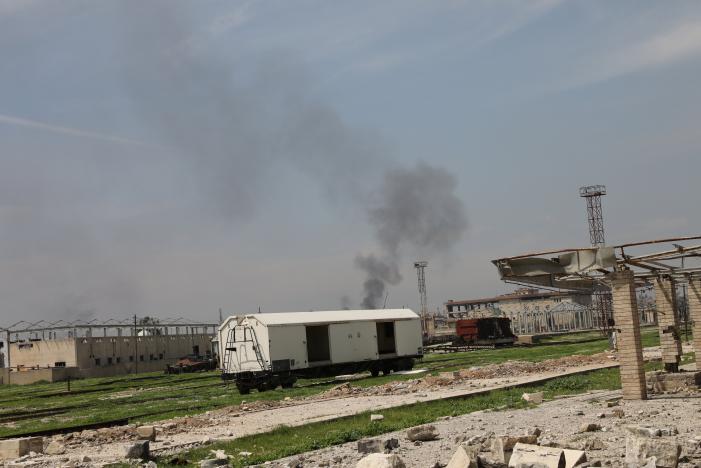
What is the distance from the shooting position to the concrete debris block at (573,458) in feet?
30.7

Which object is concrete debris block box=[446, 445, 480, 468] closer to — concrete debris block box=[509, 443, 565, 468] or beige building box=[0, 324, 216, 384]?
concrete debris block box=[509, 443, 565, 468]

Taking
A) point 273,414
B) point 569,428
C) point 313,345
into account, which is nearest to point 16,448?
point 273,414

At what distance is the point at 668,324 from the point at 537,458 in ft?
46.8

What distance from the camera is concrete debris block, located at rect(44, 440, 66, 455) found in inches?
619

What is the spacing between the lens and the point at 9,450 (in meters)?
15.2

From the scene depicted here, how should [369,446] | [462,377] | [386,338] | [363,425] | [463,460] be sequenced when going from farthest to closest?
1. [386,338]
2. [462,377]
3. [363,425]
4. [369,446]
5. [463,460]

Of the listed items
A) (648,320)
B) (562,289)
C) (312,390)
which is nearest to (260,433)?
(562,289)

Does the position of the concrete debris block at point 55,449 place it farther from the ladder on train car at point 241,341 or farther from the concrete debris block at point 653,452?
the ladder on train car at point 241,341

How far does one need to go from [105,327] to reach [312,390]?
44683 millimetres

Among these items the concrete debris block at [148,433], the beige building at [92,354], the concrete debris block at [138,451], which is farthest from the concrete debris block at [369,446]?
the beige building at [92,354]

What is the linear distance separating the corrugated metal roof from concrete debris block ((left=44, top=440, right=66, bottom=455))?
15.8 metres

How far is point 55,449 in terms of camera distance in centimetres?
1593

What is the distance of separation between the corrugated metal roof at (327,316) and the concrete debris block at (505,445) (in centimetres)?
2168

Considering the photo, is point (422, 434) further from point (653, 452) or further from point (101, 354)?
point (101, 354)
